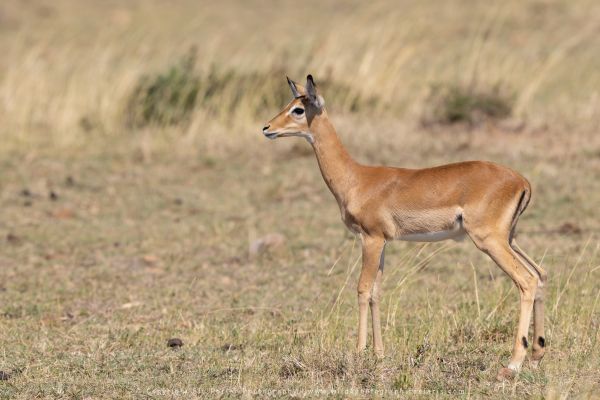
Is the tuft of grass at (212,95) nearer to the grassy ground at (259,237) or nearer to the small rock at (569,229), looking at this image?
the grassy ground at (259,237)

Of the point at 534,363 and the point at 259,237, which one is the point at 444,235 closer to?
the point at 534,363

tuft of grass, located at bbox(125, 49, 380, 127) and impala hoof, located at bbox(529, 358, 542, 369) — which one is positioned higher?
tuft of grass, located at bbox(125, 49, 380, 127)

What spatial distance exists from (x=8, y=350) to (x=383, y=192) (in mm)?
2259

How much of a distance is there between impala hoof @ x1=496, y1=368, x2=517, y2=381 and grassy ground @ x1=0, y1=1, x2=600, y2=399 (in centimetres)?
9

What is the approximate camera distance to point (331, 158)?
20.3ft

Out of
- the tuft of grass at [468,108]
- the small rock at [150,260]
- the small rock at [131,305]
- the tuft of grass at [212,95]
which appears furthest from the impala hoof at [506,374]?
the tuft of grass at [212,95]

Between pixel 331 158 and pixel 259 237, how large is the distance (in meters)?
3.01

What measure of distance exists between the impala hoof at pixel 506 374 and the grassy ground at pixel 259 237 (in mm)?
85

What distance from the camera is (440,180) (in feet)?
18.7

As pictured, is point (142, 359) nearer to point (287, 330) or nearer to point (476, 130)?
point (287, 330)

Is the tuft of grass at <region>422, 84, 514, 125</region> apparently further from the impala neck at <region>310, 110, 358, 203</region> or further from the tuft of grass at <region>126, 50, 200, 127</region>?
the impala neck at <region>310, 110, 358, 203</region>

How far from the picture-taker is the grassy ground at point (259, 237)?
5.48 meters

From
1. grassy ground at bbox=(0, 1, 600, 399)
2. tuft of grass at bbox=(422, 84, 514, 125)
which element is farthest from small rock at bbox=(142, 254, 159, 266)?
tuft of grass at bbox=(422, 84, 514, 125)

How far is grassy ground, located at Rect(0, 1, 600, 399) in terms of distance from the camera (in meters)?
5.48
